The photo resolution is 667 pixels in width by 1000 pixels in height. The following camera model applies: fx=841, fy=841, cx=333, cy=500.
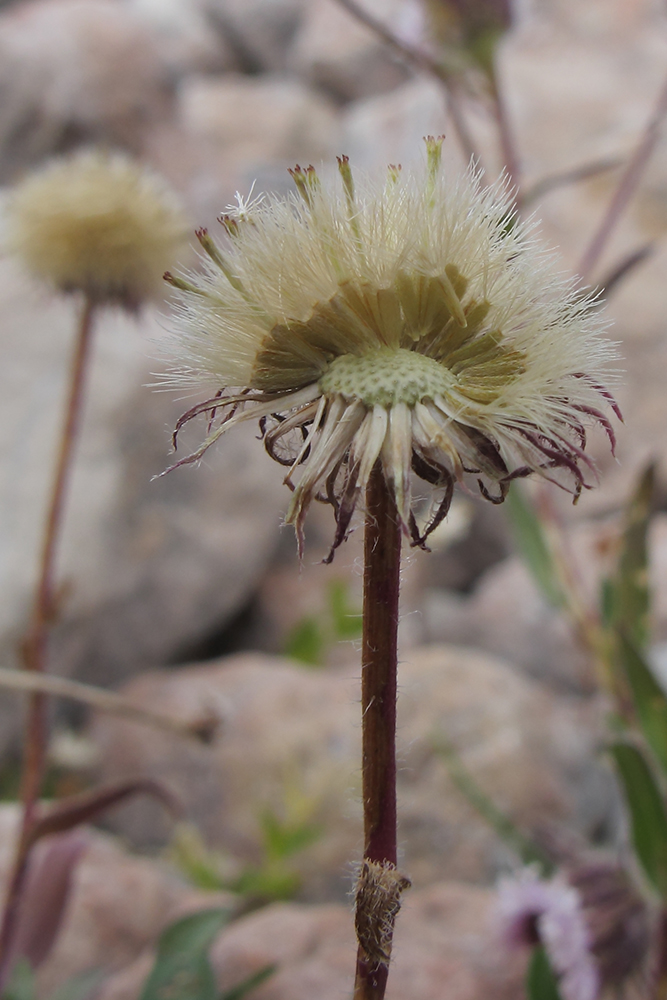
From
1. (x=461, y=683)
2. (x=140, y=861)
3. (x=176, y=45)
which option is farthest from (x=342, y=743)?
(x=176, y=45)

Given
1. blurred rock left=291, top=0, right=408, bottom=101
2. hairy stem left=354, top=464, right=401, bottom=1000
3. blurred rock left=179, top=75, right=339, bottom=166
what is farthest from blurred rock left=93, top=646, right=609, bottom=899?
blurred rock left=291, top=0, right=408, bottom=101

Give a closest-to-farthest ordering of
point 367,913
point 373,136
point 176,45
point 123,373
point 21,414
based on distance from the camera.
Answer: point 367,913, point 21,414, point 123,373, point 373,136, point 176,45

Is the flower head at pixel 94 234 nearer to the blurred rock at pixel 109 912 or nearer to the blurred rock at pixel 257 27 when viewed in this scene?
the blurred rock at pixel 109 912

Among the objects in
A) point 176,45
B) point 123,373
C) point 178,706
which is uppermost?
point 176,45

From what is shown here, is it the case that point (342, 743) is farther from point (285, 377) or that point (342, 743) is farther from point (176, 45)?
point (176, 45)

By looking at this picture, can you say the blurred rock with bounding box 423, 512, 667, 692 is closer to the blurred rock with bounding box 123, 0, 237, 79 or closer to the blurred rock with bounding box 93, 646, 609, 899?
the blurred rock with bounding box 93, 646, 609, 899

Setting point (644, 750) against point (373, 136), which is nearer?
point (644, 750)

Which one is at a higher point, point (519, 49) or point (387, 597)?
point (519, 49)

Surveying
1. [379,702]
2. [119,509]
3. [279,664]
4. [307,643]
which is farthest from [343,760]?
[379,702]
